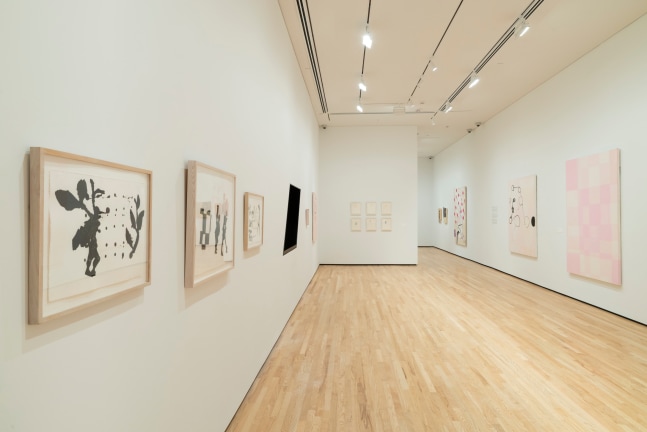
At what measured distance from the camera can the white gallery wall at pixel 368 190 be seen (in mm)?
10711

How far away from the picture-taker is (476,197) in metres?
11.2

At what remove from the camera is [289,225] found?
493 centimetres

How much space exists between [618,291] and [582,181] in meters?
2.09

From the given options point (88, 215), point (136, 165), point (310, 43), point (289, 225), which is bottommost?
point (289, 225)

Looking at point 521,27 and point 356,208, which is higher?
point 521,27

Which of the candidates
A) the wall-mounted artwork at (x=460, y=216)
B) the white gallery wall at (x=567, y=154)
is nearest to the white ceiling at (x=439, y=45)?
the white gallery wall at (x=567, y=154)

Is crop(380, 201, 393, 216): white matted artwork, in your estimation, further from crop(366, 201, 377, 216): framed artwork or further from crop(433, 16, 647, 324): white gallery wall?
crop(433, 16, 647, 324): white gallery wall

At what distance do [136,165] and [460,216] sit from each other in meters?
12.9

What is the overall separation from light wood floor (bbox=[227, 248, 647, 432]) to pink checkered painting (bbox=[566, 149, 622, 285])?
79 centimetres

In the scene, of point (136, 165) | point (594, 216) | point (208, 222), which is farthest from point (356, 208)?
point (136, 165)

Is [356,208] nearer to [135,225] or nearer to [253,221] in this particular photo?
[253,221]

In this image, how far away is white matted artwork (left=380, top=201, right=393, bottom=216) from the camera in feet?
35.0

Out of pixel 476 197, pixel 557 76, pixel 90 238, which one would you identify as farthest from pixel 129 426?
pixel 476 197

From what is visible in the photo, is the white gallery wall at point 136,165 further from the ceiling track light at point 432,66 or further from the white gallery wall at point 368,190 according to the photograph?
the white gallery wall at point 368,190
